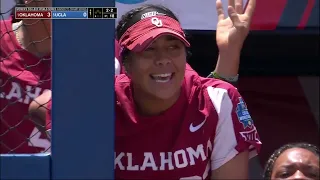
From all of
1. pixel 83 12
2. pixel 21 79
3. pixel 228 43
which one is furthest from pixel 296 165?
pixel 21 79

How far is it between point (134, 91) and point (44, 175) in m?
0.43

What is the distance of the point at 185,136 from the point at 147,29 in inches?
10.9

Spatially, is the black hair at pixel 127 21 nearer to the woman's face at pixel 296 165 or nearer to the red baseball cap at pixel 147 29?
the red baseball cap at pixel 147 29

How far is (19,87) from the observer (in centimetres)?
207

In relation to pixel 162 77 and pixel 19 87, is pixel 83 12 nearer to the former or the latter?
pixel 162 77

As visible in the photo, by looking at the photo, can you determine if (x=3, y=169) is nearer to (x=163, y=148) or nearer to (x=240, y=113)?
(x=163, y=148)

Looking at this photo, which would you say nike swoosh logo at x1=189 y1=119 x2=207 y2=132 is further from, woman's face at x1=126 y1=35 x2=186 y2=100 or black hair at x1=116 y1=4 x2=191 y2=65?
black hair at x1=116 y1=4 x2=191 y2=65

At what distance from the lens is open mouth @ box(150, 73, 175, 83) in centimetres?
161

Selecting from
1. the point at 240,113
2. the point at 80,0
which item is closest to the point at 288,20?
the point at 240,113

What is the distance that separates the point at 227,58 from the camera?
1846 millimetres

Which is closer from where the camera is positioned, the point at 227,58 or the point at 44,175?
the point at 44,175

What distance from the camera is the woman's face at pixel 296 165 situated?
5.45ft

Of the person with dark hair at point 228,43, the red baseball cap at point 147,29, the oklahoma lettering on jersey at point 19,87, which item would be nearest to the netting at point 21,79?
the oklahoma lettering on jersey at point 19,87

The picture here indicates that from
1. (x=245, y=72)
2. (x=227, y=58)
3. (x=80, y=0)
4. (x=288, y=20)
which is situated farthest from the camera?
(x=245, y=72)
